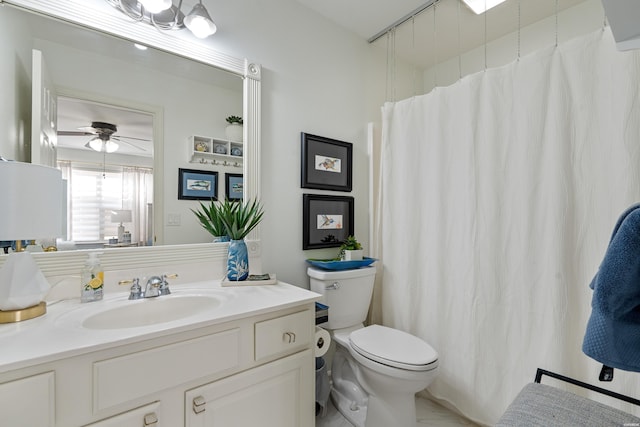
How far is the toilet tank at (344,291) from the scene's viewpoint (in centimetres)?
172

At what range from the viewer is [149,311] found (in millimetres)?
1168

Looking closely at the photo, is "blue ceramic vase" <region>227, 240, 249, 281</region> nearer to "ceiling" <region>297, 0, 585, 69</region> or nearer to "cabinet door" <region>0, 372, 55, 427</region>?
"cabinet door" <region>0, 372, 55, 427</region>

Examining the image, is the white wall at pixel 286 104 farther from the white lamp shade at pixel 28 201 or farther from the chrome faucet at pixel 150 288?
the white lamp shade at pixel 28 201

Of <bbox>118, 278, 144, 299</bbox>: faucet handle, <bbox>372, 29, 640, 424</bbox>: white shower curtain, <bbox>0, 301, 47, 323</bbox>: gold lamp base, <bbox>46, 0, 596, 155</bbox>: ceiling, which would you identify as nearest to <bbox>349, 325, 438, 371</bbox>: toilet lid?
<bbox>372, 29, 640, 424</bbox>: white shower curtain

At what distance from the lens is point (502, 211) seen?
58.9 inches

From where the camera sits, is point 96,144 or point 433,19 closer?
point 96,144

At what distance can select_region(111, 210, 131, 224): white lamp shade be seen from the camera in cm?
128

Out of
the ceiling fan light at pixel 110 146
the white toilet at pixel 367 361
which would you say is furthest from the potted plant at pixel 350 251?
the ceiling fan light at pixel 110 146

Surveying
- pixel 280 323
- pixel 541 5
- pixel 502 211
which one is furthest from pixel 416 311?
pixel 541 5

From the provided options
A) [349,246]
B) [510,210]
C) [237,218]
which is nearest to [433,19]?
[510,210]

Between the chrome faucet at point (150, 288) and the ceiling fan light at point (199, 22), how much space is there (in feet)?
3.68

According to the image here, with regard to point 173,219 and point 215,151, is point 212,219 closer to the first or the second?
point 173,219

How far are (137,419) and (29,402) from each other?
0.84ft

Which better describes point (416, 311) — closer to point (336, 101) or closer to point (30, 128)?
point (336, 101)
